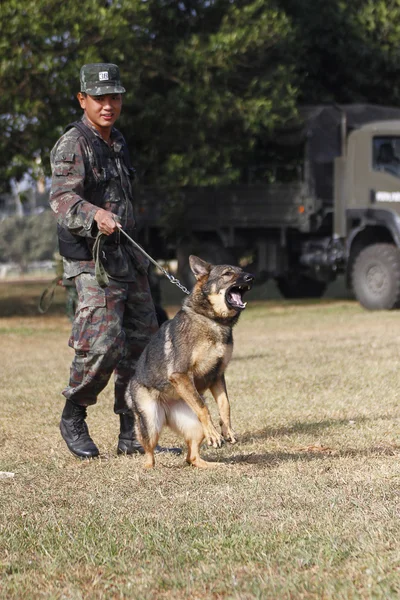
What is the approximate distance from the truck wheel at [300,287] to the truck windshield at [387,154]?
16.1 feet

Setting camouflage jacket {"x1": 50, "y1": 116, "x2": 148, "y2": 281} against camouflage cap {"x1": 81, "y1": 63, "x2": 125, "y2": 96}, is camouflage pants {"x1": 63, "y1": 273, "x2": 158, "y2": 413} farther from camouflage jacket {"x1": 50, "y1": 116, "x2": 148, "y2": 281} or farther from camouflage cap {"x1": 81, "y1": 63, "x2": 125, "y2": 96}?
camouflage cap {"x1": 81, "y1": 63, "x2": 125, "y2": 96}

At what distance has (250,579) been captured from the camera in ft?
12.3

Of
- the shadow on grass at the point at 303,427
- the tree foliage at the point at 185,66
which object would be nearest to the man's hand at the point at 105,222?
the shadow on grass at the point at 303,427

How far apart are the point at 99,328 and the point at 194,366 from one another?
2.01ft

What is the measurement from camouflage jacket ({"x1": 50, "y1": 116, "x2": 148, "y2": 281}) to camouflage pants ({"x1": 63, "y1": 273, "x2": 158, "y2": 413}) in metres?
0.10

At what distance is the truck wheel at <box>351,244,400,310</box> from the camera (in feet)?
55.2

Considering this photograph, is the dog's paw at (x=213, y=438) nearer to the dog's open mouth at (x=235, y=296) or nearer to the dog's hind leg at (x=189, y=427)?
the dog's hind leg at (x=189, y=427)

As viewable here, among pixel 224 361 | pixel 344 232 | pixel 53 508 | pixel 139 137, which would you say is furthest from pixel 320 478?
pixel 139 137

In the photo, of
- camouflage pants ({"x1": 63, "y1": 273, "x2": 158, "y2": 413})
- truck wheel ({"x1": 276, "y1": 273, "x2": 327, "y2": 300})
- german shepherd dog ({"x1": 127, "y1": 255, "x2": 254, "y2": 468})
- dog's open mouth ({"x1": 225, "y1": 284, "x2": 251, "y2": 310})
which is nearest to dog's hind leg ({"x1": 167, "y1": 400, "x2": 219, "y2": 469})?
german shepherd dog ({"x1": 127, "y1": 255, "x2": 254, "y2": 468})

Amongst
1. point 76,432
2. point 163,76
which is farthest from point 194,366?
point 163,76

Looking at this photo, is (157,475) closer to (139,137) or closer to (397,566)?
(397,566)

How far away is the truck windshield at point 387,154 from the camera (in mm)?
16906

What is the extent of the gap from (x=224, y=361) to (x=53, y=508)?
137cm

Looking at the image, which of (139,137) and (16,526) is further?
(139,137)
